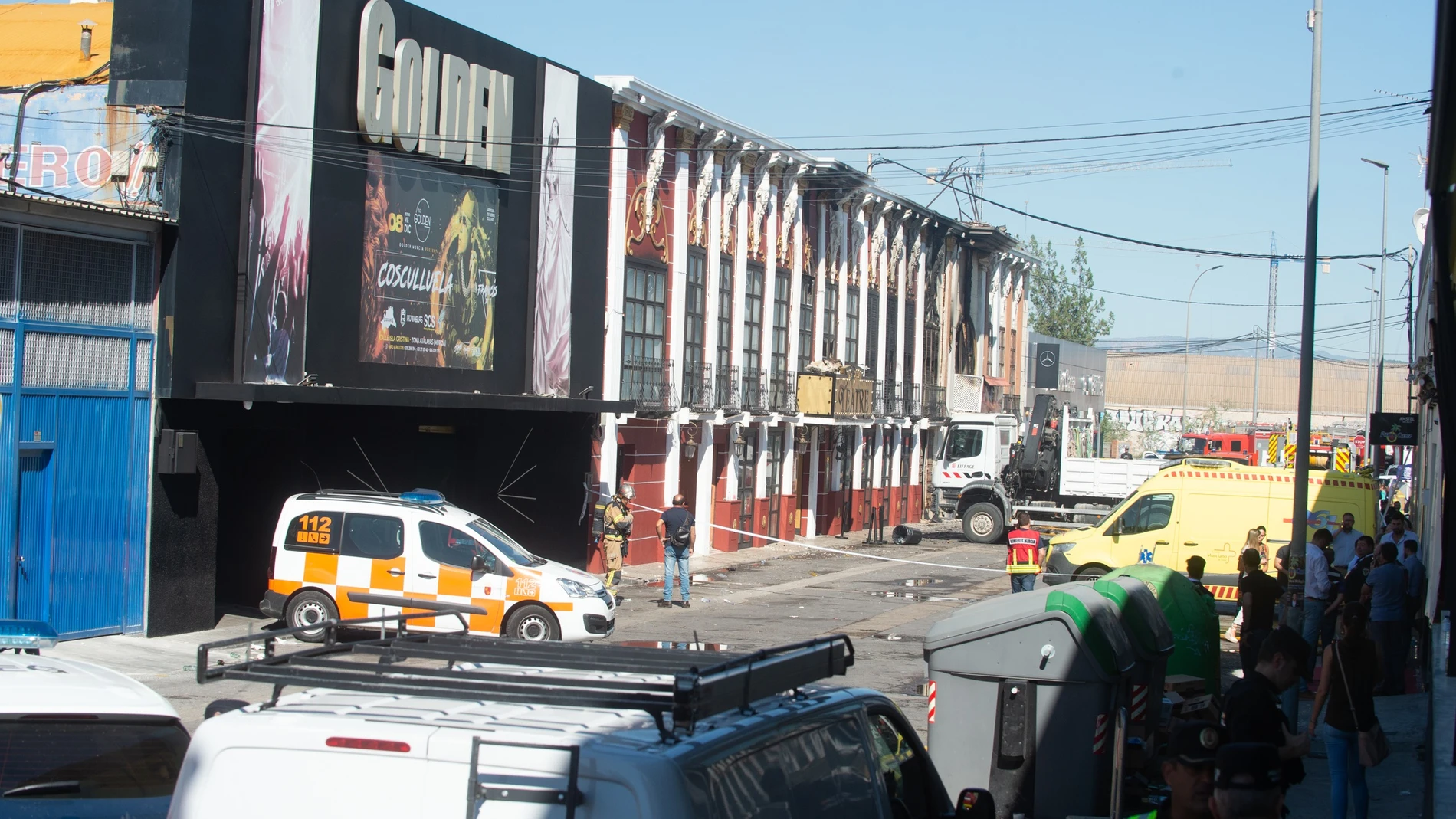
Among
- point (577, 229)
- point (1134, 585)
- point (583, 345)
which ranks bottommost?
point (1134, 585)

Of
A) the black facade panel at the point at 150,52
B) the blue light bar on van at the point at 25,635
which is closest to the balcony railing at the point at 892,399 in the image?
the black facade panel at the point at 150,52

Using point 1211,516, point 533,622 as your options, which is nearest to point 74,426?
point 533,622

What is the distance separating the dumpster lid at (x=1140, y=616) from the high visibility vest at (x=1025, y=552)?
6882 mm

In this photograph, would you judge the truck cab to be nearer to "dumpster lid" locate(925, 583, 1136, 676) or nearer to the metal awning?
the metal awning

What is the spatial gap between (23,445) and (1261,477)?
18.3 meters

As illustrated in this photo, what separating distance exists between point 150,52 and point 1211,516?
17.5 metres

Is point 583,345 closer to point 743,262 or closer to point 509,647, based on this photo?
point 743,262

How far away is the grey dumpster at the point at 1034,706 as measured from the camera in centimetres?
926

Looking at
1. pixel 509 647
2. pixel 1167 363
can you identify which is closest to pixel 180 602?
pixel 509 647

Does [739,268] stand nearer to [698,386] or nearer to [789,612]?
[698,386]

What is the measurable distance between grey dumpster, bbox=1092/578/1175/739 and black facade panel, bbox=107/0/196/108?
41.2 ft

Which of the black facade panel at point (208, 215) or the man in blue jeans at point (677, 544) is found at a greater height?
the black facade panel at point (208, 215)

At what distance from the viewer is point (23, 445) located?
15180 mm

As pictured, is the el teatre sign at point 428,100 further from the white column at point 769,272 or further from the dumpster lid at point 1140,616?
the dumpster lid at point 1140,616
